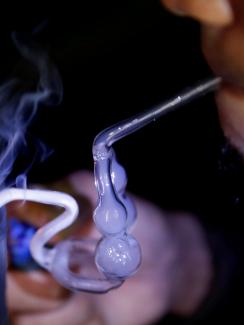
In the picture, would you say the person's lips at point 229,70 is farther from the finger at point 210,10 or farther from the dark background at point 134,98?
the dark background at point 134,98

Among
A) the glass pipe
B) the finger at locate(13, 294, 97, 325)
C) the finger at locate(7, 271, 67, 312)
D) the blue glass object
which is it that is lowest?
the finger at locate(13, 294, 97, 325)

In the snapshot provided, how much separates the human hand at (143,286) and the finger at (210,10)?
428 mm

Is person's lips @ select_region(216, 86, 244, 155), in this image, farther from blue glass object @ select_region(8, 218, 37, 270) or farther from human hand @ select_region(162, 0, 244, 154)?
blue glass object @ select_region(8, 218, 37, 270)

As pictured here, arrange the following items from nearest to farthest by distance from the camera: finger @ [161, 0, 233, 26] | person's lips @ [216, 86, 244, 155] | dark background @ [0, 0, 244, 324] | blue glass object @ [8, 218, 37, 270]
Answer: finger @ [161, 0, 233, 26]
person's lips @ [216, 86, 244, 155]
blue glass object @ [8, 218, 37, 270]
dark background @ [0, 0, 244, 324]

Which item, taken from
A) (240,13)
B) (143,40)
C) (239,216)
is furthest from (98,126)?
(240,13)

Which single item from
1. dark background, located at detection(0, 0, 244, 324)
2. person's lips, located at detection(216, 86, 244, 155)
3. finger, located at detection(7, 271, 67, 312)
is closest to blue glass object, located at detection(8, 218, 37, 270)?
finger, located at detection(7, 271, 67, 312)

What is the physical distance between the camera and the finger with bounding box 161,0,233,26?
1.80ft

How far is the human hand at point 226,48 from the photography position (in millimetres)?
555

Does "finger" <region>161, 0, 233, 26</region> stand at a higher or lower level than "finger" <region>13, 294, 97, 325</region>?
higher

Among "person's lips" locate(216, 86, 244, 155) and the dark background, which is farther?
the dark background

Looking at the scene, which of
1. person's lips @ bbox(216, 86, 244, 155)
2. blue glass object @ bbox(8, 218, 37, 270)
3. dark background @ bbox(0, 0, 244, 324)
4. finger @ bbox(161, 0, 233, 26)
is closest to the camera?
finger @ bbox(161, 0, 233, 26)

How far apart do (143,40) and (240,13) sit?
0.66 metres

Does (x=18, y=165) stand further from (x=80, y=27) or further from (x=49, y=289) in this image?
(x=80, y=27)

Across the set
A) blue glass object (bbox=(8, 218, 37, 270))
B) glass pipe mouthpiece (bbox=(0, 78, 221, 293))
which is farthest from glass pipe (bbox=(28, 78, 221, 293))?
blue glass object (bbox=(8, 218, 37, 270))
